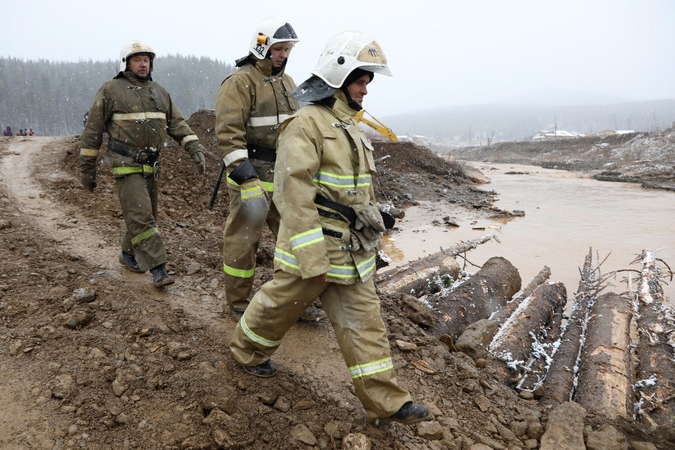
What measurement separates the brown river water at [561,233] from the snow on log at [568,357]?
1.43 m

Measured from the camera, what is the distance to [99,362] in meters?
2.70

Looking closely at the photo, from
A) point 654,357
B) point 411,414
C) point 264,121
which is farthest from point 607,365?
point 264,121

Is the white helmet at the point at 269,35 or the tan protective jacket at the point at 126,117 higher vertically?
the white helmet at the point at 269,35

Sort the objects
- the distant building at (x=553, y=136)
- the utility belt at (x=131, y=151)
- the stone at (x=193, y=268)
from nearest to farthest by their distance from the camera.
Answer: the utility belt at (x=131, y=151) < the stone at (x=193, y=268) < the distant building at (x=553, y=136)

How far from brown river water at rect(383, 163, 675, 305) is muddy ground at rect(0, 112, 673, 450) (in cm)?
436

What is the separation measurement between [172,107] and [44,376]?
8.35 feet

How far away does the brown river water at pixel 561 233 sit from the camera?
325 inches

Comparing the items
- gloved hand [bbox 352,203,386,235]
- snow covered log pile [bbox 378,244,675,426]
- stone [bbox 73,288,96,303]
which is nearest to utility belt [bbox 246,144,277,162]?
gloved hand [bbox 352,203,386,235]

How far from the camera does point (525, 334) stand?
4.14m

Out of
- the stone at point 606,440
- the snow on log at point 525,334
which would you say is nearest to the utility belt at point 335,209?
the stone at point 606,440

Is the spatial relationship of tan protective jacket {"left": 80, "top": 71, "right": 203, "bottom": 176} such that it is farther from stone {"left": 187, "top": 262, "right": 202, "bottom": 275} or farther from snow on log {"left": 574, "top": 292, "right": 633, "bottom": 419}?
snow on log {"left": 574, "top": 292, "right": 633, "bottom": 419}

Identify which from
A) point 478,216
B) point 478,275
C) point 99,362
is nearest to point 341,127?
point 99,362

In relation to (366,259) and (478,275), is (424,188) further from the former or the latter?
(366,259)

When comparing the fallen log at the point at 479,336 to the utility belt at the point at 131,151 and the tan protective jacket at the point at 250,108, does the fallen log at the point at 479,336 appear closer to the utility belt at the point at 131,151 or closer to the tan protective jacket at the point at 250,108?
the tan protective jacket at the point at 250,108
